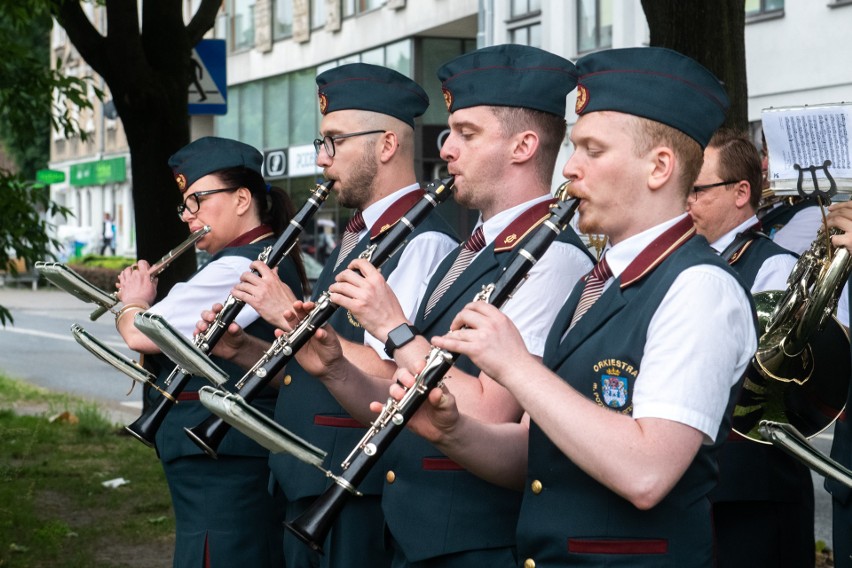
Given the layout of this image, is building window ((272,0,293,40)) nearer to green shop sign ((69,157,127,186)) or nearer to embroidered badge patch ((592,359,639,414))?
green shop sign ((69,157,127,186))

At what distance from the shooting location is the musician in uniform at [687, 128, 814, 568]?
4.30 m

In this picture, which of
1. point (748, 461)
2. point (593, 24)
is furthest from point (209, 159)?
point (593, 24)

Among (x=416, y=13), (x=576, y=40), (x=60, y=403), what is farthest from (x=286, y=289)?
(x=416, y=13)

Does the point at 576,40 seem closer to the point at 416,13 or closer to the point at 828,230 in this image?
the point at 416,13

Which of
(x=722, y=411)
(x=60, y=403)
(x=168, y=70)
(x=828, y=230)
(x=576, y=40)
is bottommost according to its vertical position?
(x=60, y=403)

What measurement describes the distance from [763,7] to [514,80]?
16388mm

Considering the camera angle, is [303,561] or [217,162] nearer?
[303,561]

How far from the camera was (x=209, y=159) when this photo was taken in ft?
17.1

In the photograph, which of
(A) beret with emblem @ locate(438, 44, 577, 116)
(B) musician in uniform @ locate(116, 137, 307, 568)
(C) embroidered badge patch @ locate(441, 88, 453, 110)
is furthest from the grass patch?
(A) beret with emblem @ locate(438, 44, 577, 116)

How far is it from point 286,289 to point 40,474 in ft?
19.3

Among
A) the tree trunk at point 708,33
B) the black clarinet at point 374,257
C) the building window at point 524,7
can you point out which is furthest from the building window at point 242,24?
the black clarinet at point 374,257

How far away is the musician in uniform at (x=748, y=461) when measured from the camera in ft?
14.1

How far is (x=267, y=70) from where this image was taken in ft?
113

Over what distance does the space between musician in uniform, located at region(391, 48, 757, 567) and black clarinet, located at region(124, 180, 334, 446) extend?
163 centimetres
